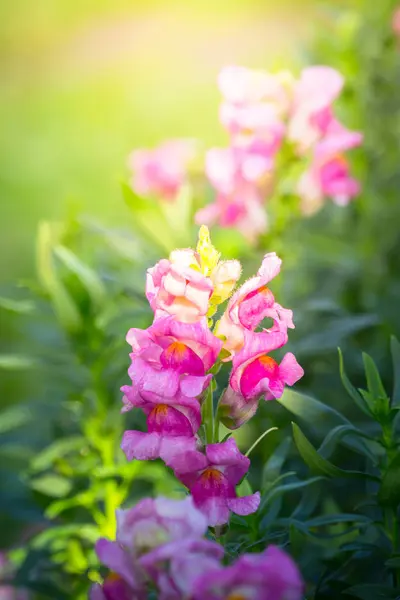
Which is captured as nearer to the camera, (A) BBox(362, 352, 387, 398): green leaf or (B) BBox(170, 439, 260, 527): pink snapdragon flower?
(B) BBox(170, 439, 260, 527): pink snapdragon flower

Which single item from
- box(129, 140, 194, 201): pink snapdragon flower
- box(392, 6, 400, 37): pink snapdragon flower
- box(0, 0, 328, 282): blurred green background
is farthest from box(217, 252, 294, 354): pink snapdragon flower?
box(0, 0, 328, 282): blurred green background

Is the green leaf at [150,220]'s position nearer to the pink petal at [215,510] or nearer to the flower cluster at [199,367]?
the flower cluster at [199,367]

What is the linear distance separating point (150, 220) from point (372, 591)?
3.17ft

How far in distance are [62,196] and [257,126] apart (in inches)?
123

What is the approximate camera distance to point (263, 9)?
5.83 m

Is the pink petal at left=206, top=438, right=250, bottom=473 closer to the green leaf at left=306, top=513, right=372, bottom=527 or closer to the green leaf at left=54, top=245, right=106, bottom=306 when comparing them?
the green leaf at left=306, top=513, right=372, bottom=527

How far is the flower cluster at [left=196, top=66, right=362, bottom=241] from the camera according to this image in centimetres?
170

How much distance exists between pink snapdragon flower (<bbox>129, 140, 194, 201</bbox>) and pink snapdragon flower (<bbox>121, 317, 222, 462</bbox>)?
118 centimetres

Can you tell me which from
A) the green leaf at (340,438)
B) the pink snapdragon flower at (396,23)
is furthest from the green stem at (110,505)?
the pink snapdragon flower at (396,23)

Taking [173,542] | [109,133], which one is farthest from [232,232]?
[109,133]

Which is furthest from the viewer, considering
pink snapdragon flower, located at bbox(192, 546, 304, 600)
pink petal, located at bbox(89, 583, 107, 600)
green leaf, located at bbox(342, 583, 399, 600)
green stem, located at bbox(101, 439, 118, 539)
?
green stem, located at bbox(101, 439, 118, 539)

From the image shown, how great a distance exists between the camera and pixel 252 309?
1.01 meters

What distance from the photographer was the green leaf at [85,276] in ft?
5.07

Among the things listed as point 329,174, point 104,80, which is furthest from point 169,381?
point 104,80
